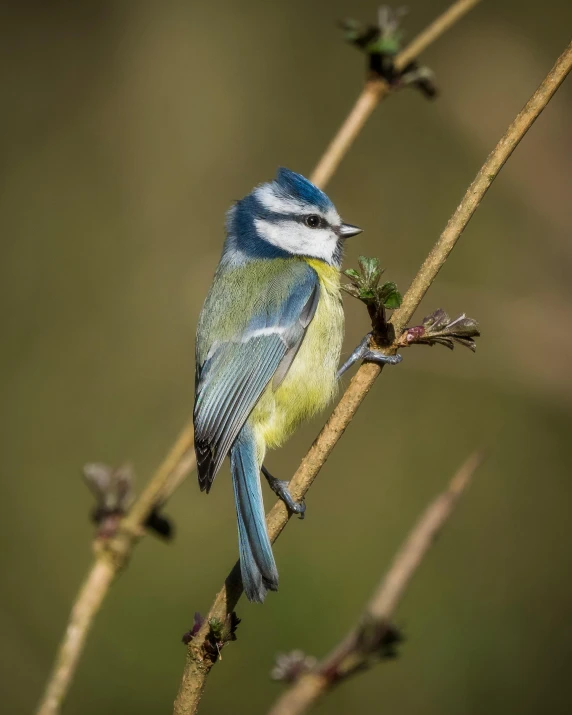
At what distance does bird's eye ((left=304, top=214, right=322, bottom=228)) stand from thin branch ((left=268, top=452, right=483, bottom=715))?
6.66ft

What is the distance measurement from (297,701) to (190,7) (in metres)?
4.39

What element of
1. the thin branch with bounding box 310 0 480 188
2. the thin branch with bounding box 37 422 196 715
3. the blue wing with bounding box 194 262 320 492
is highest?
the thin branch with bounding box 310 0 480 188

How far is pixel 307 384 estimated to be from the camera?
7.59ft

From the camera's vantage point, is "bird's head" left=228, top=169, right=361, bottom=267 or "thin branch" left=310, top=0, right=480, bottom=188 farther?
"bird's head" left=228, top=169, right=361, bottom=267

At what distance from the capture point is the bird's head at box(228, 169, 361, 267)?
105 inches

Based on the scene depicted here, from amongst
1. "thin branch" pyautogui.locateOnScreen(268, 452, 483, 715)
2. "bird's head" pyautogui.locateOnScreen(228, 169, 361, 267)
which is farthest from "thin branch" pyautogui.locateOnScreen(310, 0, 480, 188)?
"thin branch" pyautogui.locateOnScreen(268, 452, 483, 715)

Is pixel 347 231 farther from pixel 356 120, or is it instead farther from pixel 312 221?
pixel 356 120

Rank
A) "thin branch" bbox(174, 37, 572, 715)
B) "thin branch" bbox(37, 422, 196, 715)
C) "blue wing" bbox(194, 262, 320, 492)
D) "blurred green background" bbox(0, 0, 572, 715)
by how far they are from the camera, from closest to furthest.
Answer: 1. "thin branch" bbox(37, 422, 196, 715)
2. "thin branch" bbox(174, 37, 572, 715)
3. "blue wing" bbox(194, 262, 320, 492)
4. "blurred green background" bbox(0, 0, 572, 715)

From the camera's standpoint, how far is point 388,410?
3.53 meters

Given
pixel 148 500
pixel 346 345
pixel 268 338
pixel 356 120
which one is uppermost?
pixel 356 120

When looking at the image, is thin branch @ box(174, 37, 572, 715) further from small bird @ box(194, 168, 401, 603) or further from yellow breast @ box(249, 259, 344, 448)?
yellow breast @ box(249, 259, 344, 448)

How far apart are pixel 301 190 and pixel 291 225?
0.44 feet

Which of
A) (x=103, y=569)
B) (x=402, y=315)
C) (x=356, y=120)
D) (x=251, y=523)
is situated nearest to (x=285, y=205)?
(x=356, y=120)

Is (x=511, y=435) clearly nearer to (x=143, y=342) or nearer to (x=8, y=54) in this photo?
(x=143, y=342)
